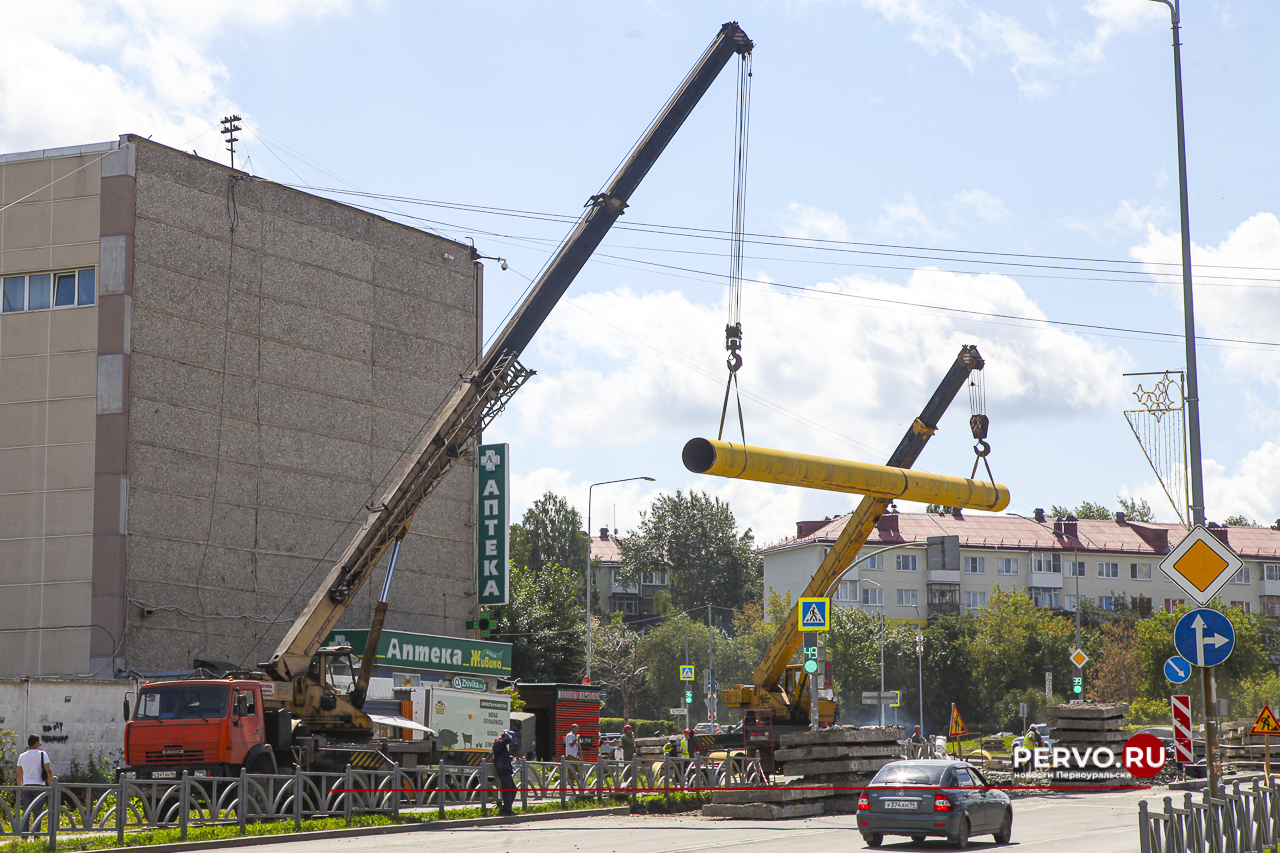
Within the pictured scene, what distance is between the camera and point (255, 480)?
36.8 m

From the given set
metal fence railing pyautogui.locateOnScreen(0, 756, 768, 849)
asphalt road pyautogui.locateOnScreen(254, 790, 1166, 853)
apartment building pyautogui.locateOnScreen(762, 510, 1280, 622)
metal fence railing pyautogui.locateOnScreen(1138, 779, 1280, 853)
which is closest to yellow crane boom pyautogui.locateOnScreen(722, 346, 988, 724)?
metal fence railing pyautogui.locateOnScreen(0, 756, 768, 849)

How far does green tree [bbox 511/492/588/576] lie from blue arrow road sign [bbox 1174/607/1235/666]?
96421mm

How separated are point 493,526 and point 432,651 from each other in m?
5.53

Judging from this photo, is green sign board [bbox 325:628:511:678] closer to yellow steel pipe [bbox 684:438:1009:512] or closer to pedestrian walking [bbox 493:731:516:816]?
pedestrian walking [bbox 493:731:516:816]

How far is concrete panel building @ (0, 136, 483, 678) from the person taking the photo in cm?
3312

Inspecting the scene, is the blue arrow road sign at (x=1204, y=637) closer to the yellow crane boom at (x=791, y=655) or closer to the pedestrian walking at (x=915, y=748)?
the yellow crane boom at (x=791, y=655)

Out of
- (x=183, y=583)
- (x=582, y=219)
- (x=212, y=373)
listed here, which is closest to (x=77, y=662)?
(x=183, y=583)

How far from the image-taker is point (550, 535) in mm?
110312

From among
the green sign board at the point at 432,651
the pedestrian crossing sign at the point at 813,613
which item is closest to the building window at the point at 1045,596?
the green sign board at the point at 432,651

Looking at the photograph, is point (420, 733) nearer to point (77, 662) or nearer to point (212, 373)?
point (77, 662)

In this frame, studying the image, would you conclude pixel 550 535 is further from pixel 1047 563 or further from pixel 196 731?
pixel 196 731

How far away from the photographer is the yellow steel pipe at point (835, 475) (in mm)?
18656

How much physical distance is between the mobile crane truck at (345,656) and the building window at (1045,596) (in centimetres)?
8163

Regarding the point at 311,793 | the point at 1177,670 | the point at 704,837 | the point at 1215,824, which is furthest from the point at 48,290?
the point at 1215,824
